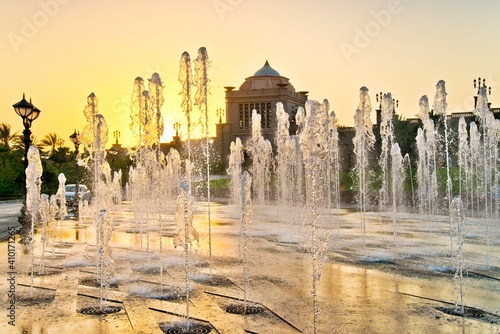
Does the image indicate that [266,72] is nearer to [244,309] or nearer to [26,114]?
[26,114]

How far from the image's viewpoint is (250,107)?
5856cm

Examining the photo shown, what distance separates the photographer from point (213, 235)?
11.5 m

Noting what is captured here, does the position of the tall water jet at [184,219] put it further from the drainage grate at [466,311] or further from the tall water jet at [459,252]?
the tall water jet at [459,252]

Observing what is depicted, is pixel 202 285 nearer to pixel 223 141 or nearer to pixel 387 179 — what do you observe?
pixel 387 179

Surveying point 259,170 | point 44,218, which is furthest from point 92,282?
point 259,170

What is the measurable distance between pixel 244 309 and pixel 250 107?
5412 cm

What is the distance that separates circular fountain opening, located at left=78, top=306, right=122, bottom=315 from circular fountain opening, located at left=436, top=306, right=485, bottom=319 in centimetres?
314

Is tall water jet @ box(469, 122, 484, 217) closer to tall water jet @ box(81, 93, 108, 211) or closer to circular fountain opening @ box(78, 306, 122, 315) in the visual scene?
tall water jet @ box(81, 93, 108, 211)

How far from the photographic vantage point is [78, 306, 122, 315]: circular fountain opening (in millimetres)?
5004

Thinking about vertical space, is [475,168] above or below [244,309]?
above

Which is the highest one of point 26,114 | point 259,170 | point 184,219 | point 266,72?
point 266,72

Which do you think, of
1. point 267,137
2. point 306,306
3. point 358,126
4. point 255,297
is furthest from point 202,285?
point 267,137

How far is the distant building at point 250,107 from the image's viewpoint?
5788 centimetres

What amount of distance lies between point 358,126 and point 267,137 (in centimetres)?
3881
